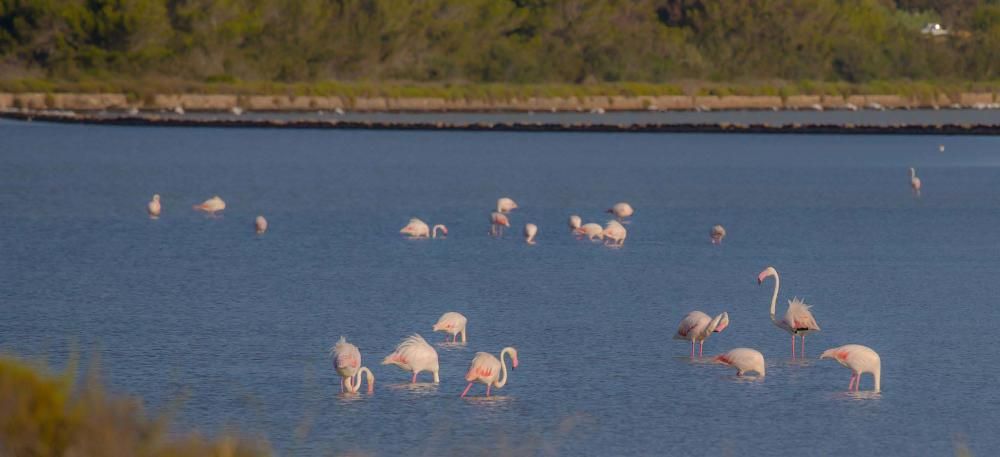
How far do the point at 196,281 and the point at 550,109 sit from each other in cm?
8038

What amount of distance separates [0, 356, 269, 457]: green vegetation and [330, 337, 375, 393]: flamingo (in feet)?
16.8

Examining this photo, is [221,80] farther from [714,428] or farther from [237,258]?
[714,428]

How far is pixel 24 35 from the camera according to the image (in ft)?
295

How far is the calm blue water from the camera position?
13008 millimetres

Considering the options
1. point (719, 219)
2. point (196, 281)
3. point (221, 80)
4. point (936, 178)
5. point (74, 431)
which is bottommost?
point (74, 431)

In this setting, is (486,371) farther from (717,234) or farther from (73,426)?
(717,234)

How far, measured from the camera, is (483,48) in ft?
345

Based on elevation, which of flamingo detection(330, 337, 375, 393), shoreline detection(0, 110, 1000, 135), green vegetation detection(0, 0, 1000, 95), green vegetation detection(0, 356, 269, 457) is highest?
green vegetation detection(0, 0, 1000, 95)

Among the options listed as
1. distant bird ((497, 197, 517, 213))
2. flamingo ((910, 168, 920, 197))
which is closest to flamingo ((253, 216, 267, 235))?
distant bird ((497, 197, 517, 213))

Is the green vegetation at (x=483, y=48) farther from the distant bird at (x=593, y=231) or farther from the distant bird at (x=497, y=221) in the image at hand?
the distant bird at (x=593, y=231)

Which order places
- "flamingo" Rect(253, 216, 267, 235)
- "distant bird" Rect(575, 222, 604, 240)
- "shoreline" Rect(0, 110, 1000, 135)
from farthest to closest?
"shoreline" Rect(0, 110, 1000, 135), "flamingo" Rect(253, 216, 267, 235), "distant bird" Rect(575, 222, 604, 240)

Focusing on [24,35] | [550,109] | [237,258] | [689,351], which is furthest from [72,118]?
[689,351]

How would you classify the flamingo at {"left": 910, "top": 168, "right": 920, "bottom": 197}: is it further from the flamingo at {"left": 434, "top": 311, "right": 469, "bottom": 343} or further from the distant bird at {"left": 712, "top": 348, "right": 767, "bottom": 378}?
the distant bird at {"left": 712, "top": 348, "right": 767, "bottom": 378}

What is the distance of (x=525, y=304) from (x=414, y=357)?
5985mm
